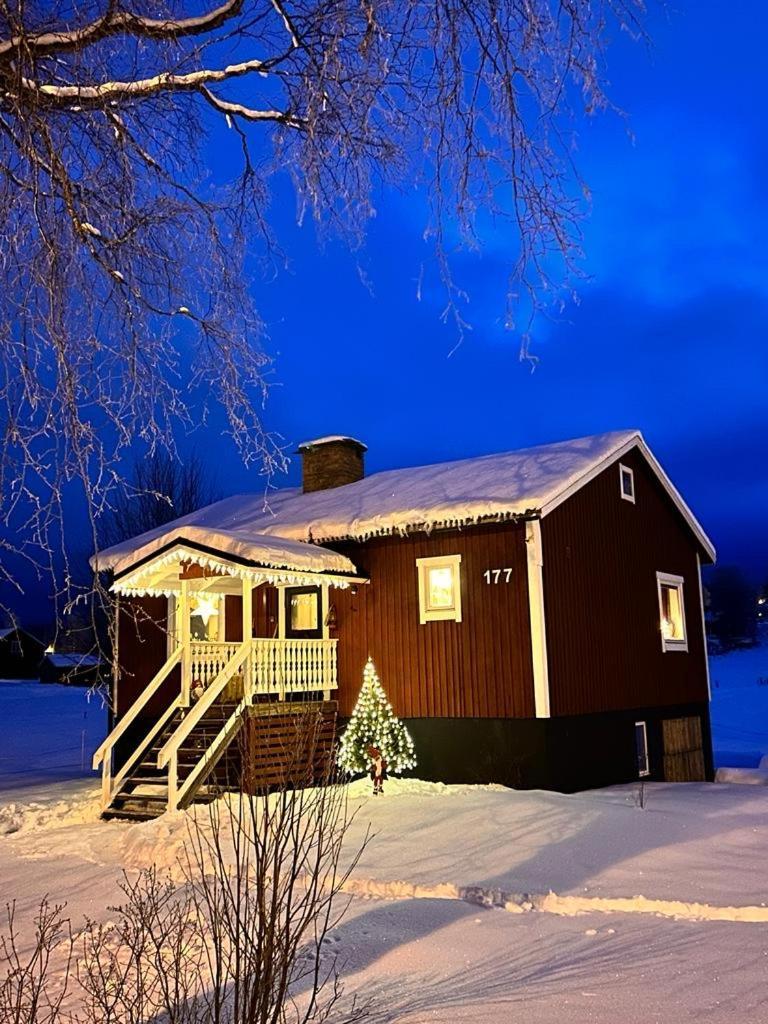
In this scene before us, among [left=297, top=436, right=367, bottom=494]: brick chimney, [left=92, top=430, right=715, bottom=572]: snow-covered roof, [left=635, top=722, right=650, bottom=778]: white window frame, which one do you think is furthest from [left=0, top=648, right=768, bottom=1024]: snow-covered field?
[left=297, top=436, right=367, bottom=494]: brick chimney

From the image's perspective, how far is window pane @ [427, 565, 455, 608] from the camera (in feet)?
47.4

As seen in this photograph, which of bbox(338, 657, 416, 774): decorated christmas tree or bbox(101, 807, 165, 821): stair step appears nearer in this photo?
bbox(101, 807, 165, 821): stair step

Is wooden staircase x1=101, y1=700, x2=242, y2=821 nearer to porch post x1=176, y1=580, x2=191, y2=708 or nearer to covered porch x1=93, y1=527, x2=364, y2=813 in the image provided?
covered porch x1=93, y1=527, x2=364, y2=813

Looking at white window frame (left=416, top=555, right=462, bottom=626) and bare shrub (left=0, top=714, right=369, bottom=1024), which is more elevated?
white window frame (left=416, top=555, right=462, bottom=626)

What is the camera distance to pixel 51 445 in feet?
14.1

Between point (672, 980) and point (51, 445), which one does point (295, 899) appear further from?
point (51, 445)

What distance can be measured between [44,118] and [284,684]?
10.7 metres

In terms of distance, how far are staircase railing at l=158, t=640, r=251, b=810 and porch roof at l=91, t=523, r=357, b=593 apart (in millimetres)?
1197

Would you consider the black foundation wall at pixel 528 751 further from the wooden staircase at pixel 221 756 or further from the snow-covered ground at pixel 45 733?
the snow-covered ground at pixel 45 733

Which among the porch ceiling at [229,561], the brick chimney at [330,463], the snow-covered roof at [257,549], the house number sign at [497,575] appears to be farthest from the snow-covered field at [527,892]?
the brick chimney at [330,463]

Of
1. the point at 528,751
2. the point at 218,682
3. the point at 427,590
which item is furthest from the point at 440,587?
the point at 218,682

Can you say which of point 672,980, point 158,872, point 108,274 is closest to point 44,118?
point 108,274

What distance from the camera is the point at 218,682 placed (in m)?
13.0

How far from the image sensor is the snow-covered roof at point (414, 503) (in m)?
13.6
